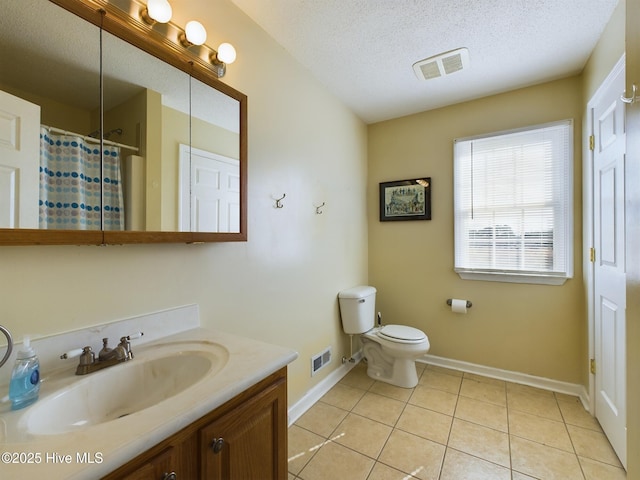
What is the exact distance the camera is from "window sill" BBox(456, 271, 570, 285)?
2.17m

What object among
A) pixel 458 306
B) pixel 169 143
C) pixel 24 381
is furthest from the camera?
pixel 458 306

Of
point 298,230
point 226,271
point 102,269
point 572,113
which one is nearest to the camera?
point 102,269

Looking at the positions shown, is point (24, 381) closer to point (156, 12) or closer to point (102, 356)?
point (102, 356)

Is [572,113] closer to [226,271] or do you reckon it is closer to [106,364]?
[226,271]

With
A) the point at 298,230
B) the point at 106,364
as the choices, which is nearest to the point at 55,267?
the point at 106,364

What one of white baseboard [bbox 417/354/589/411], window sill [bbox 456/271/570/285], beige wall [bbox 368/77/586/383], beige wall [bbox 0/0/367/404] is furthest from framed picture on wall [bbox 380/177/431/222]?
white baseboard [bbox 417/354/589/411]

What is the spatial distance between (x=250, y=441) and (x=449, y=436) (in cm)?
141

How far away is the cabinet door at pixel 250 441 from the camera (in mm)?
768

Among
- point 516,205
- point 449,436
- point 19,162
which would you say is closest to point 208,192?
point 19,162

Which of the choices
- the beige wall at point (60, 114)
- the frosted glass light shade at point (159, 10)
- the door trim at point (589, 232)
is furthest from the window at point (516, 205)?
the beige wall at point (60, 114)

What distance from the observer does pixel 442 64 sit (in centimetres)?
198

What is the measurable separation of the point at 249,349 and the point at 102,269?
606mm

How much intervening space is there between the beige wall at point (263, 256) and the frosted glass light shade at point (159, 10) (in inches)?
6.6

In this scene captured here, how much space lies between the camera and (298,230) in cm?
198
